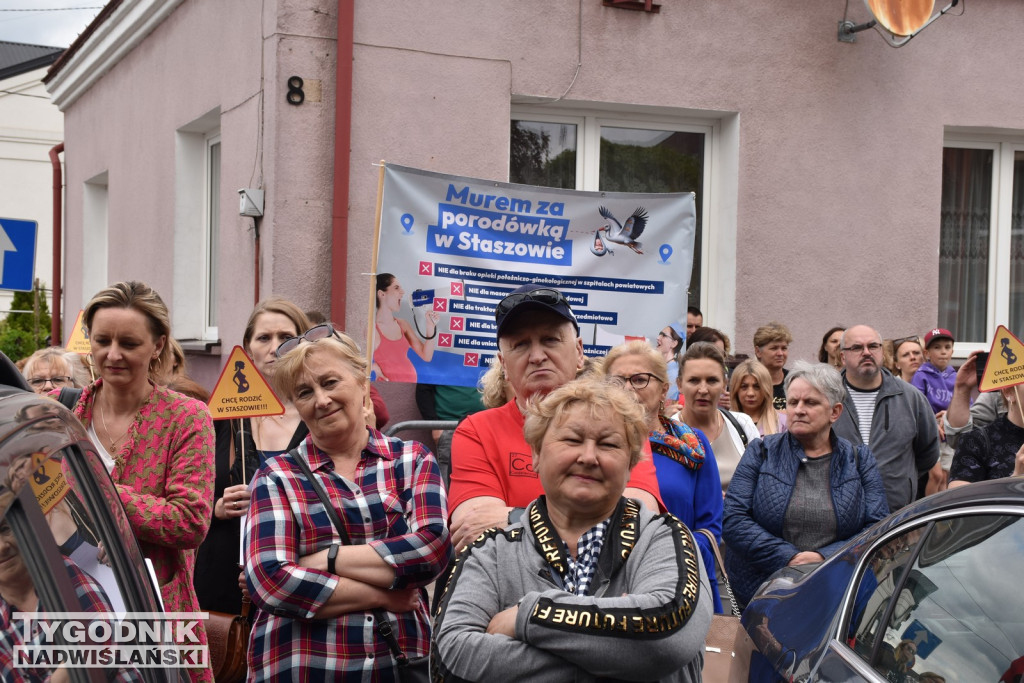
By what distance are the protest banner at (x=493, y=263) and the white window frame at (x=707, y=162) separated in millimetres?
1581

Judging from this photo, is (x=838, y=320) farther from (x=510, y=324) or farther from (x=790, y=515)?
(x=510, y=324)

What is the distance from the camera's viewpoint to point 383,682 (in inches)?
118

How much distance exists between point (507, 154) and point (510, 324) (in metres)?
4.87

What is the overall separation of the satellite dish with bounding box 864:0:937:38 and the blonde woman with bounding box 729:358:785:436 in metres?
3.39

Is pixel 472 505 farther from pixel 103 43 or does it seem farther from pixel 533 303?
pixel 103 43

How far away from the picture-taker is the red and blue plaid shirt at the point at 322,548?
2926 millimetres

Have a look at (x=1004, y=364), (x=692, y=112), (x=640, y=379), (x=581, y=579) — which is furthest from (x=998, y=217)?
(x=581, y=579)

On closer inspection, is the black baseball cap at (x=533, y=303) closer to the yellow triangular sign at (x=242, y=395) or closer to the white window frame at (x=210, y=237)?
the yellow triangular sign at (x=242, y=395)

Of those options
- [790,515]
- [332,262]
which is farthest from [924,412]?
[332,262]

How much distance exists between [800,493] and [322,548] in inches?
108

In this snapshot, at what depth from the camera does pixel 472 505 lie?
304 cm

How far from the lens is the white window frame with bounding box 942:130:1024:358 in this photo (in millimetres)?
9367

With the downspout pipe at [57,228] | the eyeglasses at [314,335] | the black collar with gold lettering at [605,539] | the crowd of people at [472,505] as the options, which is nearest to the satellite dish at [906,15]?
the crowd of people at [472,505]

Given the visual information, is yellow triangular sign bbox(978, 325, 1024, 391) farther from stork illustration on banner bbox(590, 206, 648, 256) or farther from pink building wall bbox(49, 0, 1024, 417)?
pink building wall bbox(49, 0, 1024, 417)
